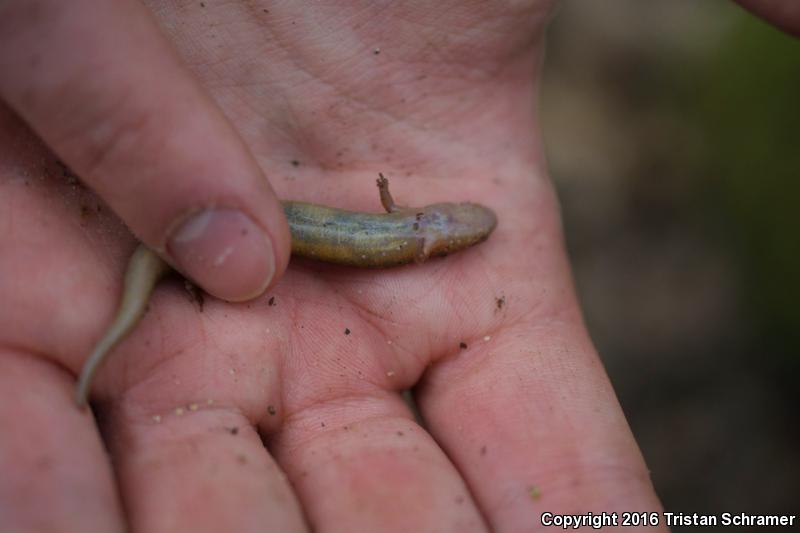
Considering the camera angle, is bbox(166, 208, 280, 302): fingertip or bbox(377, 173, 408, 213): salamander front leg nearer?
bbox(166, 208, 280, 302): fingertip

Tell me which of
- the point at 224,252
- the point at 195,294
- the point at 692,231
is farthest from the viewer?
the point at 692,231

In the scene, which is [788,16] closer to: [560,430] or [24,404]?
[560,430]

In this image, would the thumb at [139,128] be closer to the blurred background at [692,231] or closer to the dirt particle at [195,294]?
the dirt particle at [195,294]

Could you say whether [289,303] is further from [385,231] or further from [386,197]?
[386,197]

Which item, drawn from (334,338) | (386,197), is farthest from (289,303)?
(386,197)

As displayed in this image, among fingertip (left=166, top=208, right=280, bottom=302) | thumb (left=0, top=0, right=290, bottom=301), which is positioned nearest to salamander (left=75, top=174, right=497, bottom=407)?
fingertip (left=166, top=208, right=280, bottom=302)

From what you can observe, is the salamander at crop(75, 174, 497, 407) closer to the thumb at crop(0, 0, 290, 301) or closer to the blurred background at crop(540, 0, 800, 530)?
the thumb at crop(0, 0, 290, 301)

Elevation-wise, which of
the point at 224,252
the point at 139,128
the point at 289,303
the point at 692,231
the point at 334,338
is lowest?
the point at 692,231
